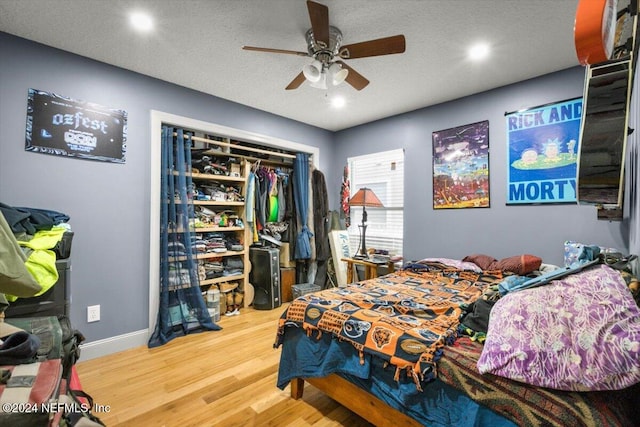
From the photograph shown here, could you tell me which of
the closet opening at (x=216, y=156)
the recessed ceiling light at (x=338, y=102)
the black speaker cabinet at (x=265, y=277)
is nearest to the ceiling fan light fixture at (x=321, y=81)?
the recessed ceiling light at (x=338, y=102)

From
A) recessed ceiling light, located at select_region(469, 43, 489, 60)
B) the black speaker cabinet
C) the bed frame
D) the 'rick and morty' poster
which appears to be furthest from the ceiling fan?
the black speaker cabinet

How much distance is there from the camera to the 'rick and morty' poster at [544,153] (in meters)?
2.52

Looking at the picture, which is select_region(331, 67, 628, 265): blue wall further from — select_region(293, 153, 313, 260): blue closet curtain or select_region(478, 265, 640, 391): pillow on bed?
select_region(478, 265, 640, 391): pillow on bed

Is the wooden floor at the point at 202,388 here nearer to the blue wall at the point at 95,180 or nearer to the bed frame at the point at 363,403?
the bed frame at the point at 363,403

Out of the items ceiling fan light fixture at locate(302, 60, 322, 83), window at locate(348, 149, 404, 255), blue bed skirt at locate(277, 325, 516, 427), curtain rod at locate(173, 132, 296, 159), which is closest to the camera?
blue bed skirt at locate(277, 325, 516, 427)

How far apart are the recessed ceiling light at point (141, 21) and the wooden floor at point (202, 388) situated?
2.59 m

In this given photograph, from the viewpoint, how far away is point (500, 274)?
8.45 ft

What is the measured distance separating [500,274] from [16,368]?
10.2 ft

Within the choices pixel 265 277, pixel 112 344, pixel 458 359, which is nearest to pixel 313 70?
pixel 458 359

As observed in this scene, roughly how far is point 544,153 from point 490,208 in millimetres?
695

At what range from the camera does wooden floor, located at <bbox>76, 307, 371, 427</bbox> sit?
170cm

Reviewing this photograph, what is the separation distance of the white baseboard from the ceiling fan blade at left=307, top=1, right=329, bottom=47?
9.92ft

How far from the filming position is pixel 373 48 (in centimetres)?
187

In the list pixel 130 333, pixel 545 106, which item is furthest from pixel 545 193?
pixel 130 333
